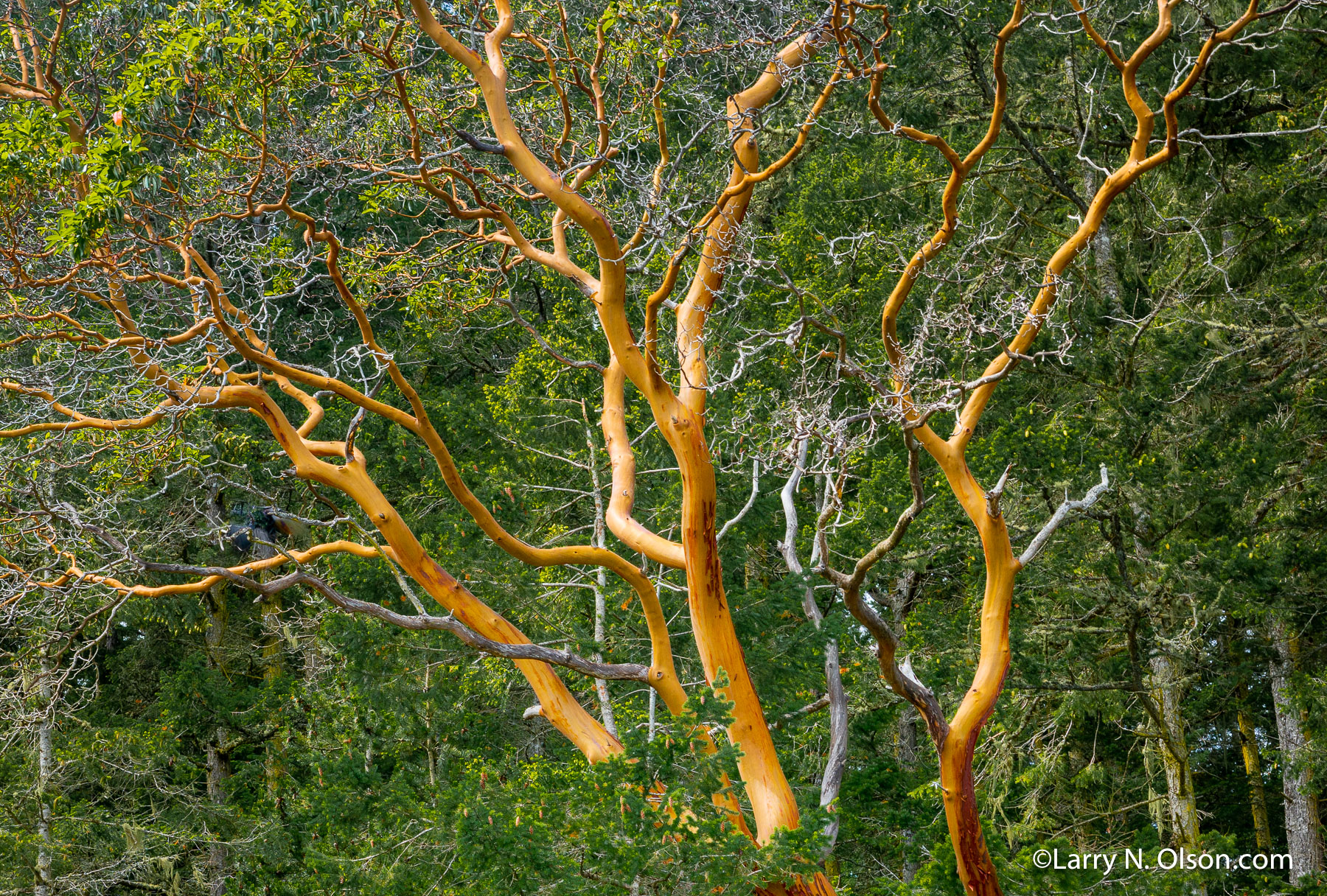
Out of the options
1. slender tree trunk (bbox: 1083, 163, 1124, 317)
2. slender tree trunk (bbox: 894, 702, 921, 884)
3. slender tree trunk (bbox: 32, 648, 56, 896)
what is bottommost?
slender tree trunk (bbox: 32, 648, 56, 896)

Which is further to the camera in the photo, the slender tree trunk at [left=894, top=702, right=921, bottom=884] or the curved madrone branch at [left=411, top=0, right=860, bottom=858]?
the slender tree trunk at [left=894, top=702, right=921, bottom=884]

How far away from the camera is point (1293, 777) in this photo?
35.9ft

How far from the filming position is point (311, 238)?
692 cm

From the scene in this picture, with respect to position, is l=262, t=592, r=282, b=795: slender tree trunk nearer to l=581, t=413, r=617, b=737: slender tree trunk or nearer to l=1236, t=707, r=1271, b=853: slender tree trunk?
l=581, t=413, r=617, b=737: slender tree trunk

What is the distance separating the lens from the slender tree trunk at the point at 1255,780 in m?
14.8

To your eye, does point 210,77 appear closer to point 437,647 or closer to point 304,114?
point 304,114

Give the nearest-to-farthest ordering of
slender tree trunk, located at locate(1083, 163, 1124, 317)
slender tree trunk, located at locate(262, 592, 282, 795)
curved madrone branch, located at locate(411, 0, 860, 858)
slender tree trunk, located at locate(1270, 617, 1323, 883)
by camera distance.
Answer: curved madrone branch, located at locate(411, 0, 860, 858)
slender tree trunk, located at locate(1270, 617, 1323, 883)
slender tree trunk, located at locate(1083, 163, 1124, 317)
slender tree trunk, located at locate(262, 592, 282, 795)

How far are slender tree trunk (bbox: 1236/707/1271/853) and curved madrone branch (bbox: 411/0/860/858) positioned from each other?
9.55m

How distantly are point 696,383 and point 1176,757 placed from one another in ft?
18.0

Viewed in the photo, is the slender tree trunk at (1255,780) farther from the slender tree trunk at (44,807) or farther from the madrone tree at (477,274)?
the slender tree trunk at (44,807)

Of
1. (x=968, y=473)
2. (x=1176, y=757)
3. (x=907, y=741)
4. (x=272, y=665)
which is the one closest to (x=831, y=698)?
(x=968, y=473)

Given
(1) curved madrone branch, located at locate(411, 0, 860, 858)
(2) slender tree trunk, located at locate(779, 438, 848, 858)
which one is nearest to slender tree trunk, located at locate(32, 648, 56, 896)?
(1) curved madrone branch, located at locate(411, 0, 860, 858)

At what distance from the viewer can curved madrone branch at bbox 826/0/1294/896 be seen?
21.0 feet

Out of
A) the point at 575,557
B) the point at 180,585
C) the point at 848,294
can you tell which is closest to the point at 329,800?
the point at 180,585
